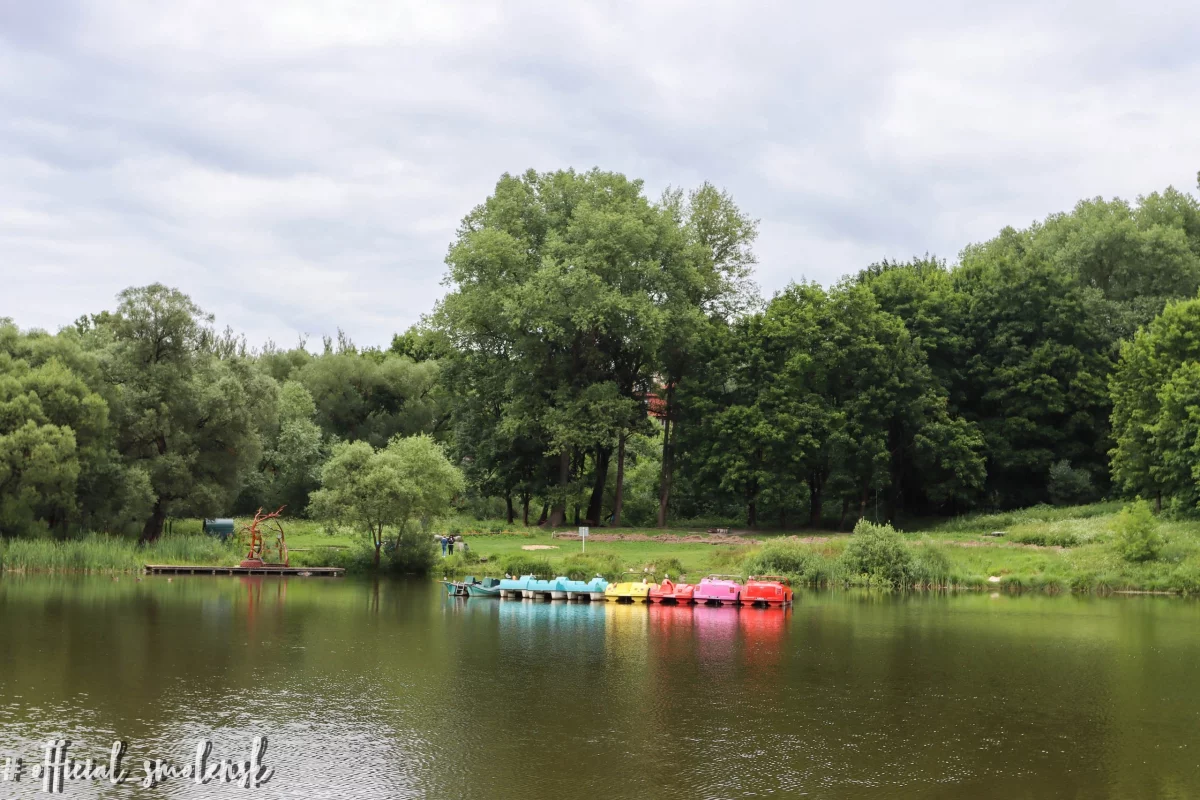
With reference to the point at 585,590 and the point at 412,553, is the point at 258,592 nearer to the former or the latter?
the point at 412,553

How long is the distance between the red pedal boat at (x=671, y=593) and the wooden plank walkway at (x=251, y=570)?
16731 millimetres

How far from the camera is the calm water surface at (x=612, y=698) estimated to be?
18031 millimetres

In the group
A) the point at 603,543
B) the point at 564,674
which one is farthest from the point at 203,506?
the point at 564,674

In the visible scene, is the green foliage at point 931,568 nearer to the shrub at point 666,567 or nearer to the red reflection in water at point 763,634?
the red reflection in water at point 763,634

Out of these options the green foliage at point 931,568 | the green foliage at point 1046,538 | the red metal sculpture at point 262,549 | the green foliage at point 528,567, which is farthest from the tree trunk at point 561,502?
the green foliage at point 1046,538

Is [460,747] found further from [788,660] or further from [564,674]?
[788,660]

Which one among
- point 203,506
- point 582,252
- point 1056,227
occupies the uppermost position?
point 1056,227

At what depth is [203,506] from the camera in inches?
2282

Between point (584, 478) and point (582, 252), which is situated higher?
point (582, 252)

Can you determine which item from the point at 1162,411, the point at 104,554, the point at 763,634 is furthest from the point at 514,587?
the point at 1162,411

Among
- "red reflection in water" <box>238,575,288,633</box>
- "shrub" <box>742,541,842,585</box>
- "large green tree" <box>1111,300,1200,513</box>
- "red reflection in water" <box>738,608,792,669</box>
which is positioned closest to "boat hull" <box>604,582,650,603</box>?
"red reflection in water" <box>738,608,792,669</box>

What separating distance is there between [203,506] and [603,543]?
2182 centimetres

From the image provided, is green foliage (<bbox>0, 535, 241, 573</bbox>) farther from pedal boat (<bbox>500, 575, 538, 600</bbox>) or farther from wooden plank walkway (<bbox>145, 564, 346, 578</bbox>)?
pedal boat (<bbox>500, 575, 538, 600</bbox>)

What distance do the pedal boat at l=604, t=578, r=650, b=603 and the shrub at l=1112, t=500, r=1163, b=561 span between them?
2280 centimetres
